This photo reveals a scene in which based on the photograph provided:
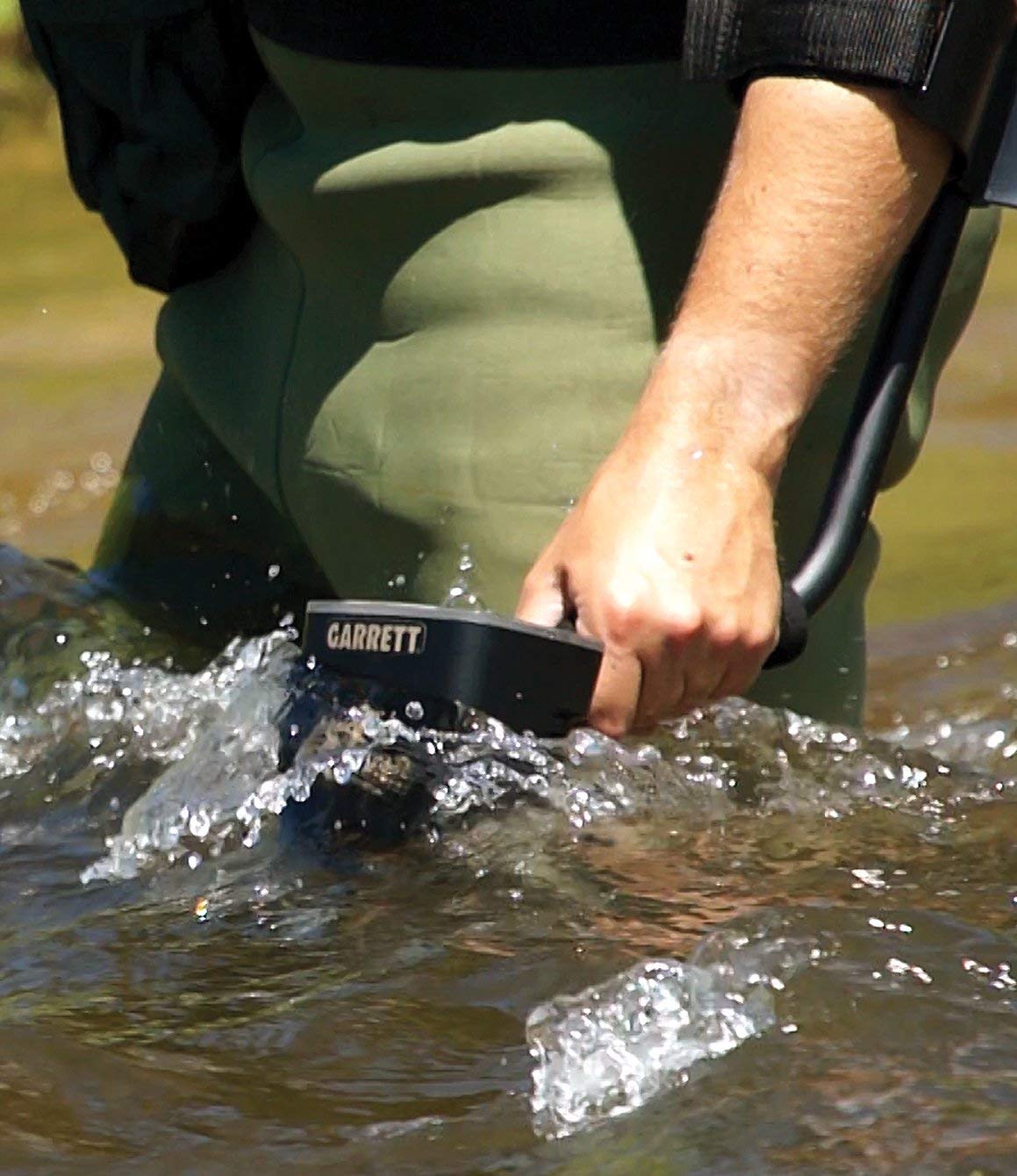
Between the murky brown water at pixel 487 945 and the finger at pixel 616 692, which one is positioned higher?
the finger at pixel 616 692

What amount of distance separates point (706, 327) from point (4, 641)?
1.01 m

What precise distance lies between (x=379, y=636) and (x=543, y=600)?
0.42ft

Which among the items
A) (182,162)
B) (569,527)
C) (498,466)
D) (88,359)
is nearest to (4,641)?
(182,162)

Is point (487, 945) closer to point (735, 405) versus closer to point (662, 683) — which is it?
point (662, 683)

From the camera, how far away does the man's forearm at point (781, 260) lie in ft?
5.62

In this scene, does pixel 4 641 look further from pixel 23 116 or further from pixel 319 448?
pixel 23 116

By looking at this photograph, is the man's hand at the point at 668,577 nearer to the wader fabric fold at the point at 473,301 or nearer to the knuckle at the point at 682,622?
the knuckle at the point at 682,622

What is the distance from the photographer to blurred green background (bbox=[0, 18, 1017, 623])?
3.84 metres

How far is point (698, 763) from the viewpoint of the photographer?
205 centimetres

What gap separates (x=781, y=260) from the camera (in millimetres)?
1719

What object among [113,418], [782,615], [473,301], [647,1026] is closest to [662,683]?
[782,615]

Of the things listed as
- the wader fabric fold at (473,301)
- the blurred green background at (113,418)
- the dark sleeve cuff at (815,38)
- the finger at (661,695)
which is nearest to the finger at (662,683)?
the finger at (661,695)

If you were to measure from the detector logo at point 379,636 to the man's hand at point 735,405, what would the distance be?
96 mm

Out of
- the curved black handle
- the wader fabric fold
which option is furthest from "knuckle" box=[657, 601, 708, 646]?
the wader fabric fold
